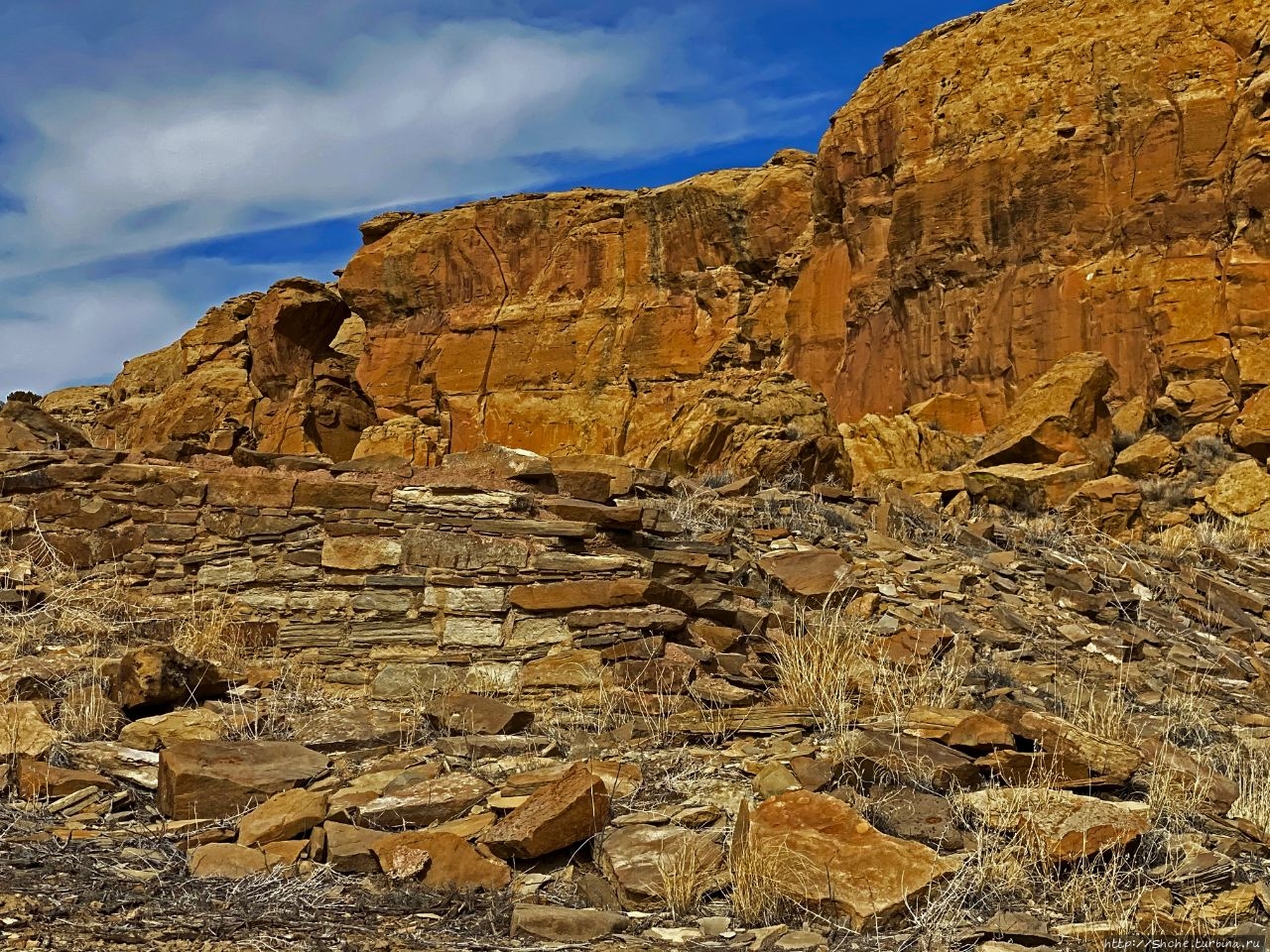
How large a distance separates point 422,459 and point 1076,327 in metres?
21.0

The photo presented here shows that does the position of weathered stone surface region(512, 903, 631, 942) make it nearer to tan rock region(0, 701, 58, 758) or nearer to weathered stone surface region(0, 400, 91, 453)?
tan rock region(0, 701, 58, 758)

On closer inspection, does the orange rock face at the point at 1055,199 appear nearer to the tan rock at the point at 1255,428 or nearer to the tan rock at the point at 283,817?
the tan rock at the point at 1255,428

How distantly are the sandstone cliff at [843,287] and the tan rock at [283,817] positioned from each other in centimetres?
1050

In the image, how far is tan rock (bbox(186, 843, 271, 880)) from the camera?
3416mm

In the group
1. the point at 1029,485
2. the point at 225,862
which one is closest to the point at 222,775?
the point at 225,862

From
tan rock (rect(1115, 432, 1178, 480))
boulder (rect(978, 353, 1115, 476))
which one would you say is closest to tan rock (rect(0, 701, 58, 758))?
boulder (rect(978, 353, 1115, 476))

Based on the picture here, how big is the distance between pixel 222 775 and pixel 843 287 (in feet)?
76.1

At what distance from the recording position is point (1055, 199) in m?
20.7

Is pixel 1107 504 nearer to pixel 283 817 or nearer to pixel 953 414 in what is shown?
pixel 953 414

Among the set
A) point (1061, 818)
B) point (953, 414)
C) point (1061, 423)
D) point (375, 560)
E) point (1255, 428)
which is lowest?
point (1061, 818)

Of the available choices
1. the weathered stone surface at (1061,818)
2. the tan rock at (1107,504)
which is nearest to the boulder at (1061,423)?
the tan rock at (1107,504)

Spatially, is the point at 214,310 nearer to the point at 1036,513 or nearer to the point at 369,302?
the point at 369,302

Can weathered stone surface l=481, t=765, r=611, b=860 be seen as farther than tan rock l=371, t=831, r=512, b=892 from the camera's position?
Yes

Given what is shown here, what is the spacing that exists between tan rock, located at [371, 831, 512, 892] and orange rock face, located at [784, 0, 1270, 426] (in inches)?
682
